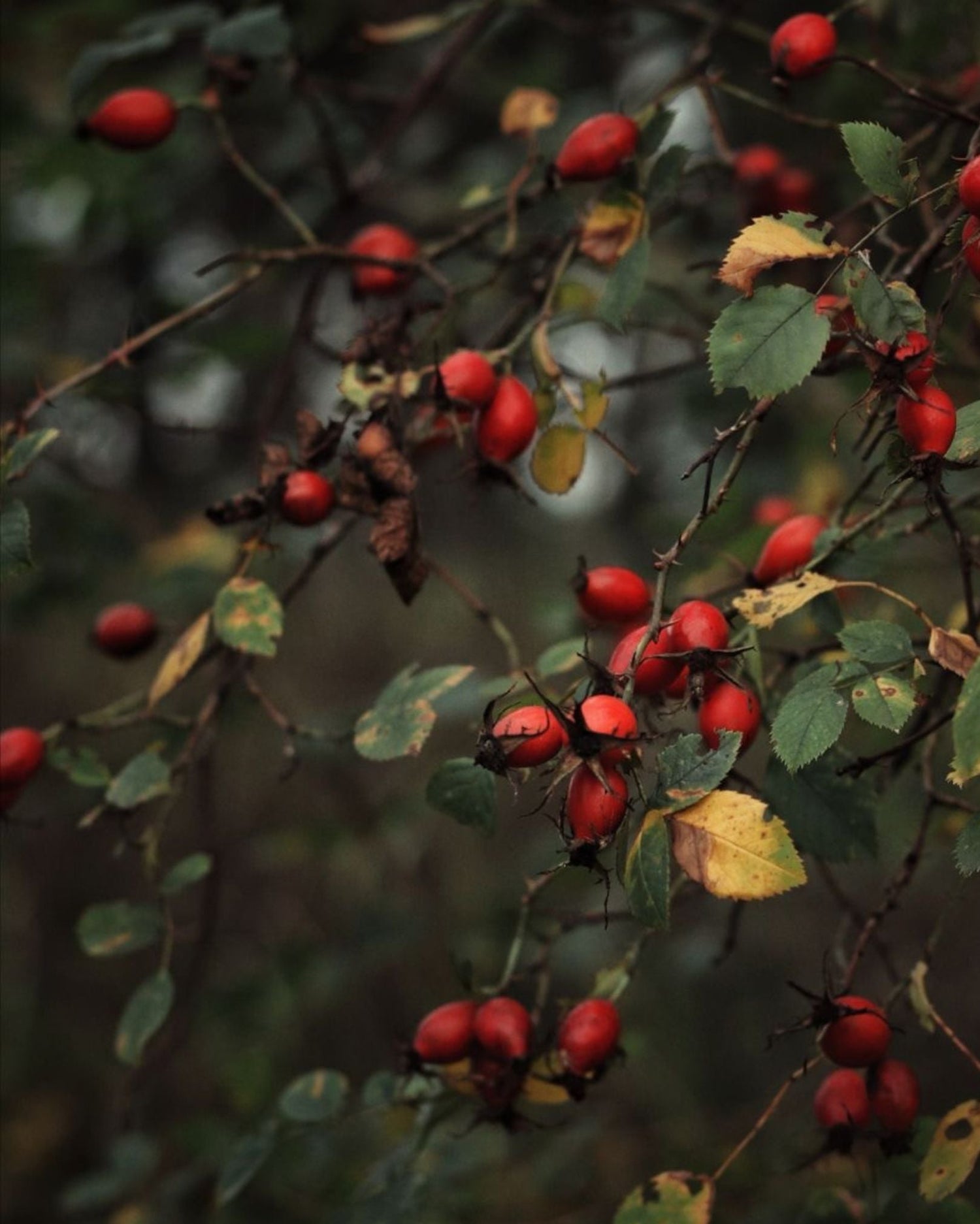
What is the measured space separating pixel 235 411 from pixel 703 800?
2.38 m

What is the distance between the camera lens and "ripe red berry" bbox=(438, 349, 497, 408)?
3.24ft

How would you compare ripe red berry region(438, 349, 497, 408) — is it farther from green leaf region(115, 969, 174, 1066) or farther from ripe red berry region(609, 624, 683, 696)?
green leaf region(115, 969, 174, 1066)

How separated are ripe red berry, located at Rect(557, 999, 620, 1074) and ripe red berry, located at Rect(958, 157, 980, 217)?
592mm

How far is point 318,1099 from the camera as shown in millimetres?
1233

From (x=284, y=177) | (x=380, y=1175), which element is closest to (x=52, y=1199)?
(x=380, y=1175)

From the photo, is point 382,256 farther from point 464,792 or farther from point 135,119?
point 464,792

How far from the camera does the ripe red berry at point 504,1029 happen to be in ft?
3.08

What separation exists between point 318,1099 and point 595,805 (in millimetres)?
715

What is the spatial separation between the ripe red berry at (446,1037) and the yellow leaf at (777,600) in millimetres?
383

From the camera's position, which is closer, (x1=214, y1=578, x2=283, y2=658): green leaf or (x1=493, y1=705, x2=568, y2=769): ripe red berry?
(x1=493, y1=705, x2=568, y2=769): ripe red berry

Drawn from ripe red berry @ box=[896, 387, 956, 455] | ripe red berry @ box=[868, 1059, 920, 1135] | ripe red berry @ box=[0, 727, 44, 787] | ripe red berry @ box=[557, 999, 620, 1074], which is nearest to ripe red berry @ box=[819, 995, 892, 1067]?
ripe red berry @ box=[868, 1059, 920, 1135]

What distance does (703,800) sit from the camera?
715mm

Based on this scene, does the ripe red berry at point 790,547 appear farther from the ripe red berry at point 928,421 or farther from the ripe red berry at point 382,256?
the ripe red berry at point 382,256

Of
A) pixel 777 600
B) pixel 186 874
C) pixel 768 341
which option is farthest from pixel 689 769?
pixel 186 874
